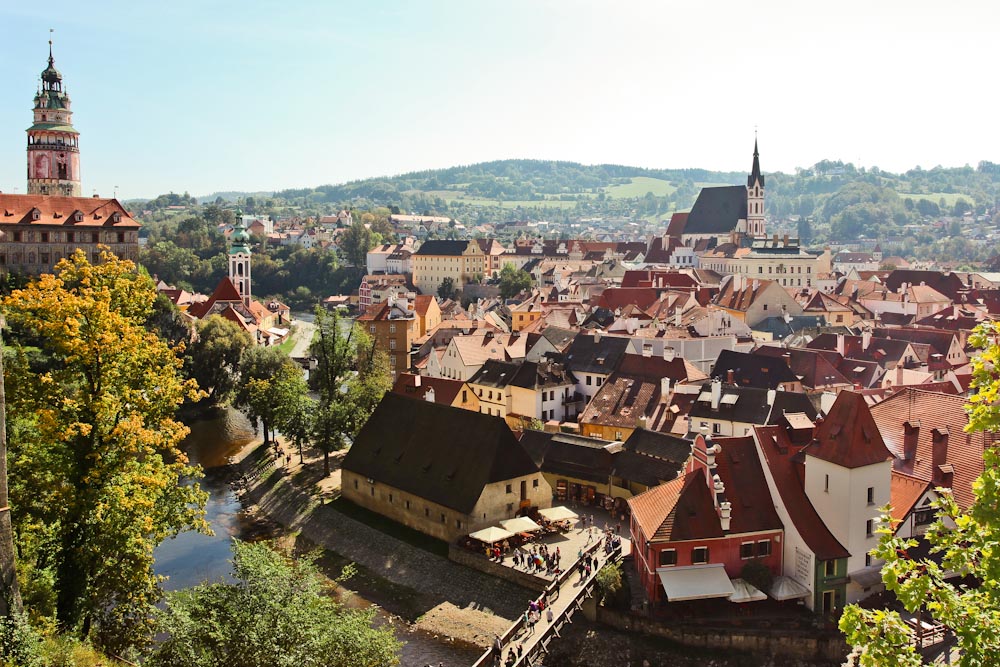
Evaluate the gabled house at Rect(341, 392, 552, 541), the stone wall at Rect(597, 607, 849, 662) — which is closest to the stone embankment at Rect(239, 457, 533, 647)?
the gabled house at Rect(341, 392, 552, 541)

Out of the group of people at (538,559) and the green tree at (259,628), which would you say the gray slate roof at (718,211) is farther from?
the green tree at (259,628)

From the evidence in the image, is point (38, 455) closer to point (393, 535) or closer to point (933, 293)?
point (393, 535)

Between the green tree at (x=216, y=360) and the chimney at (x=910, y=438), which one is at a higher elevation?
the chimney at (x=910, y=438)

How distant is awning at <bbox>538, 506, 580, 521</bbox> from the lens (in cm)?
3278

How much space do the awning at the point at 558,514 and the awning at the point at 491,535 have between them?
6.36ft

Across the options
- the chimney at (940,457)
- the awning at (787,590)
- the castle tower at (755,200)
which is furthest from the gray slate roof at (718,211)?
the awning at (787,590)

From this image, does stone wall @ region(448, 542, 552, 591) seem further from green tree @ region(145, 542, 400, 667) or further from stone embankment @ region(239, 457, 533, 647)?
green tree @ region(145, 542, 400, 667)

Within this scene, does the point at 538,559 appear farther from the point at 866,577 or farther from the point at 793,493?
the point at 866,577

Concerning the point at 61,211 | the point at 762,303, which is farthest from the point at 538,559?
the point at 61,211

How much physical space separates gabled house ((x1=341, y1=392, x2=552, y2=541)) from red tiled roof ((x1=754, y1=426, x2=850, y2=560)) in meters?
9.20

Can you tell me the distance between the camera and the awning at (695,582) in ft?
83.9

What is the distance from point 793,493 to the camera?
2697cm

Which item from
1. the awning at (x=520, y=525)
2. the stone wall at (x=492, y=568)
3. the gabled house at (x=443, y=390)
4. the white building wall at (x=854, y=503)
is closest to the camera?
the white building wall at (x=854, y=503)

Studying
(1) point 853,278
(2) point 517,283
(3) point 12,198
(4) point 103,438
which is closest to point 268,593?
(4) point 103,438
